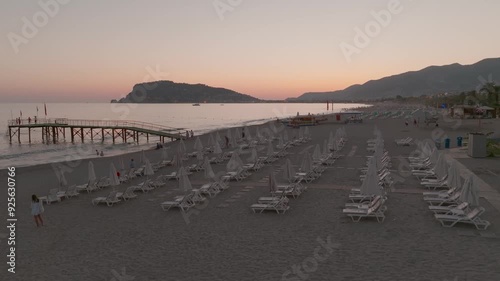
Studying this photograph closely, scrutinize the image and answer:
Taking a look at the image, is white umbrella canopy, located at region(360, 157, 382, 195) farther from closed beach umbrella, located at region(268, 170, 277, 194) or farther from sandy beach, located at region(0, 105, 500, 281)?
closed beach umbrella, located at region(268, 170, 277, 194)

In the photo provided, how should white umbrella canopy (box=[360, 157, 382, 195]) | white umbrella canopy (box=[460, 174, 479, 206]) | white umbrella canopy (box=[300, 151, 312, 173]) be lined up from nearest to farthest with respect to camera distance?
white umbrella canopy (box=[460, 174, 479, 206]), white umbrella canopy (box=[360, 157, 382, 195]), white umbrella canopy (box=[300, 151, 312, 173])

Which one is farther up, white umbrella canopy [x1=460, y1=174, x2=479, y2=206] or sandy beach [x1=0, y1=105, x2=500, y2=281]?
white umbrella canopy [x1=460, y1=174, x2=479, y2=206]

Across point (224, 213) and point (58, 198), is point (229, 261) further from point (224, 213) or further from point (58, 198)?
point (58, 198)

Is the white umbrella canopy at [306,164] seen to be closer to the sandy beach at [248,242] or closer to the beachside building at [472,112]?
the sandy beach at [248,242]

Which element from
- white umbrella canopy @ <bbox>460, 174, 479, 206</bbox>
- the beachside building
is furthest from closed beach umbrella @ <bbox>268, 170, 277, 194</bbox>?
the beachside building

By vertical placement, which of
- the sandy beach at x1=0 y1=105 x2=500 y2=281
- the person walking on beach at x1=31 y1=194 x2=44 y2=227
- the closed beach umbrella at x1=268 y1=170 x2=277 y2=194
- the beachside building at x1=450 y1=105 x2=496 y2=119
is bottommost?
the sandy beach at x1=0 y1=105 x2=500 y2=281

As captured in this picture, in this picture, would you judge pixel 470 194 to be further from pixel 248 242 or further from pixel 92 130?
pixel 92 130
